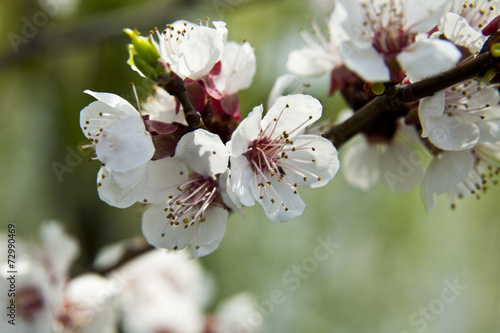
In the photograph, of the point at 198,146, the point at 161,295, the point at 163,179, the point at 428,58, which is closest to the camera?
Answer: the point at 428,58

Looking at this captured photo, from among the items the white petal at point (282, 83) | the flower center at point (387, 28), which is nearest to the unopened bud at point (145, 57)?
the white petal at point (282, 83)

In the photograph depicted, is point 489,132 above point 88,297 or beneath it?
above

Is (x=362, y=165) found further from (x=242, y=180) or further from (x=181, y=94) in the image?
(x=181, y=94)

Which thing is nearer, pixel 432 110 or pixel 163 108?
pixel 432 110

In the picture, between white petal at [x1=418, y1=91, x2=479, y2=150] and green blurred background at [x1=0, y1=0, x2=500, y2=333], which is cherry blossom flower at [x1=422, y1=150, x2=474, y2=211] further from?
green blurred background at [x1=0, y1=0, x2=500, y2=333]

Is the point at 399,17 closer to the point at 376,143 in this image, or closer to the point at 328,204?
the point at 376,143

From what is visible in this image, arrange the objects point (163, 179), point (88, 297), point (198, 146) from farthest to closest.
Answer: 1. point (88, 297)
2. point (163, 179)
3. point (198, 146)

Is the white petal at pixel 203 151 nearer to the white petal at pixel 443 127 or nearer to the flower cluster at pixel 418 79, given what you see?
the flower cluster at pixel 418 79

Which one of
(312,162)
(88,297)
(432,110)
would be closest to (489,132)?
(432,110)

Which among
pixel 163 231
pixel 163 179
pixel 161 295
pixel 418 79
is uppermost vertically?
pixel 418 79
